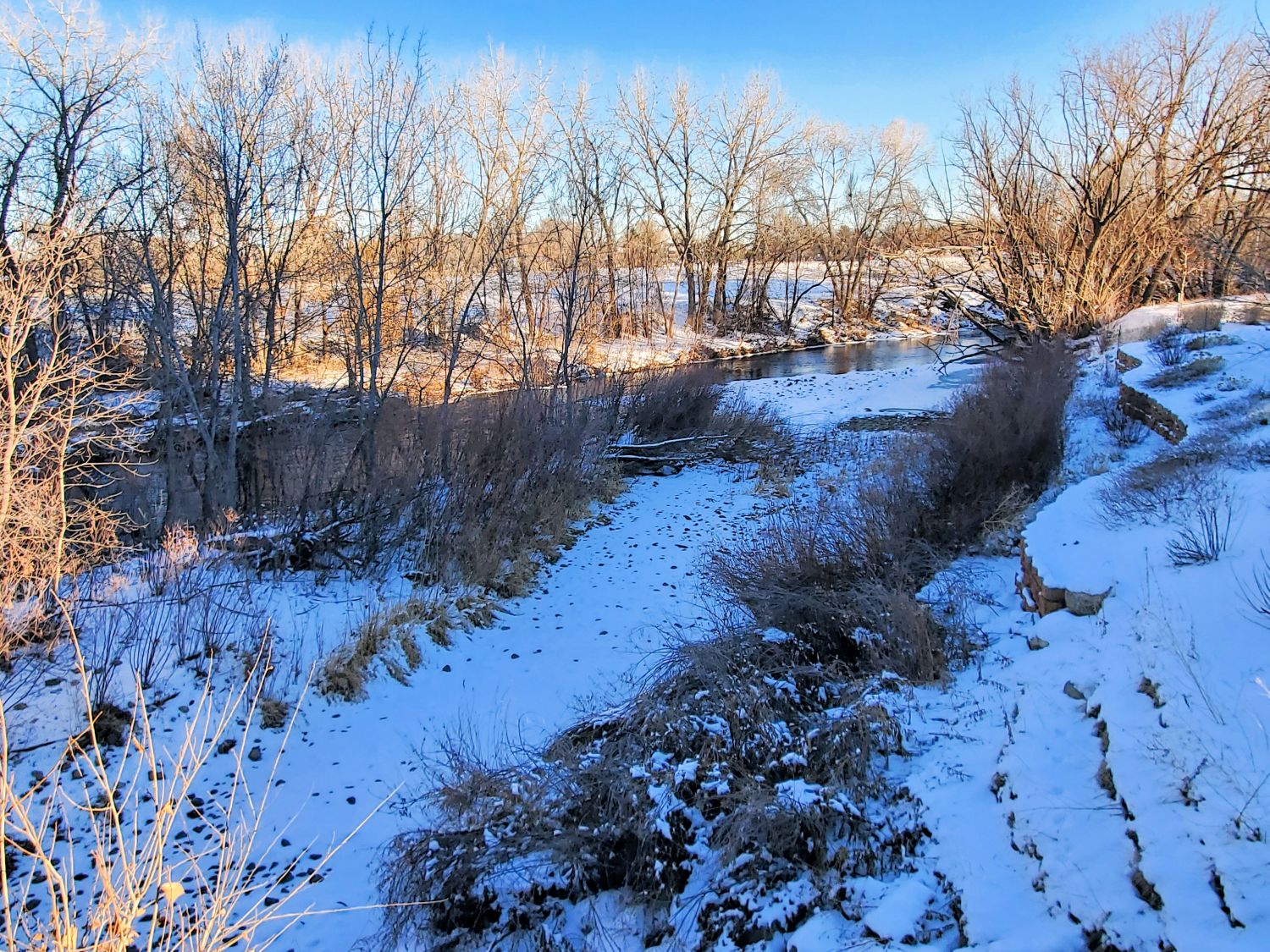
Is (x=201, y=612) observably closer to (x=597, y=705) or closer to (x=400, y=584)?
(x=400, y=584)

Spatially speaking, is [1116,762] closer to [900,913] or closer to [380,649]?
[900,913]

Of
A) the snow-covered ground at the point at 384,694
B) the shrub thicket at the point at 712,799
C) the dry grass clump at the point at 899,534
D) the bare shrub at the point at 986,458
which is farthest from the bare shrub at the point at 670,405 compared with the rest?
the shrub thicket at the point at 712,799

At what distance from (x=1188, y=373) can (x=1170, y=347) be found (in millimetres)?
2381

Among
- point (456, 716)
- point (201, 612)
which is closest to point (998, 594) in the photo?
point (456, 716)

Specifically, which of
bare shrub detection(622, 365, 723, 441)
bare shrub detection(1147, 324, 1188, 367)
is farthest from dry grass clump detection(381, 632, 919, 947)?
bare shrub detection(622, 365, 723, 441)

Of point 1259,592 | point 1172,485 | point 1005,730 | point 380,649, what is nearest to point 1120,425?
point 1172,485

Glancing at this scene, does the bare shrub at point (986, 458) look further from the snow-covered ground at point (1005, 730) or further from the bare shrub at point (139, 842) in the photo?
the bare shrub at point (139, 842)

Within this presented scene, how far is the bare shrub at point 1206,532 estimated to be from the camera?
4082 millimetres

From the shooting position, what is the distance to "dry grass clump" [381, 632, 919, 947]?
10.7 feet

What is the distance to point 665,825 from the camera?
347cm

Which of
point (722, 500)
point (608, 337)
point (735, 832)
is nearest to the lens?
point (735, 832)

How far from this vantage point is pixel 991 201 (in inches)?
792

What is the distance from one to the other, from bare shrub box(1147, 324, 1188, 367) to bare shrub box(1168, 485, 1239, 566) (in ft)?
23.9

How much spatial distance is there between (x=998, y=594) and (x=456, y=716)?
4.39 meters
